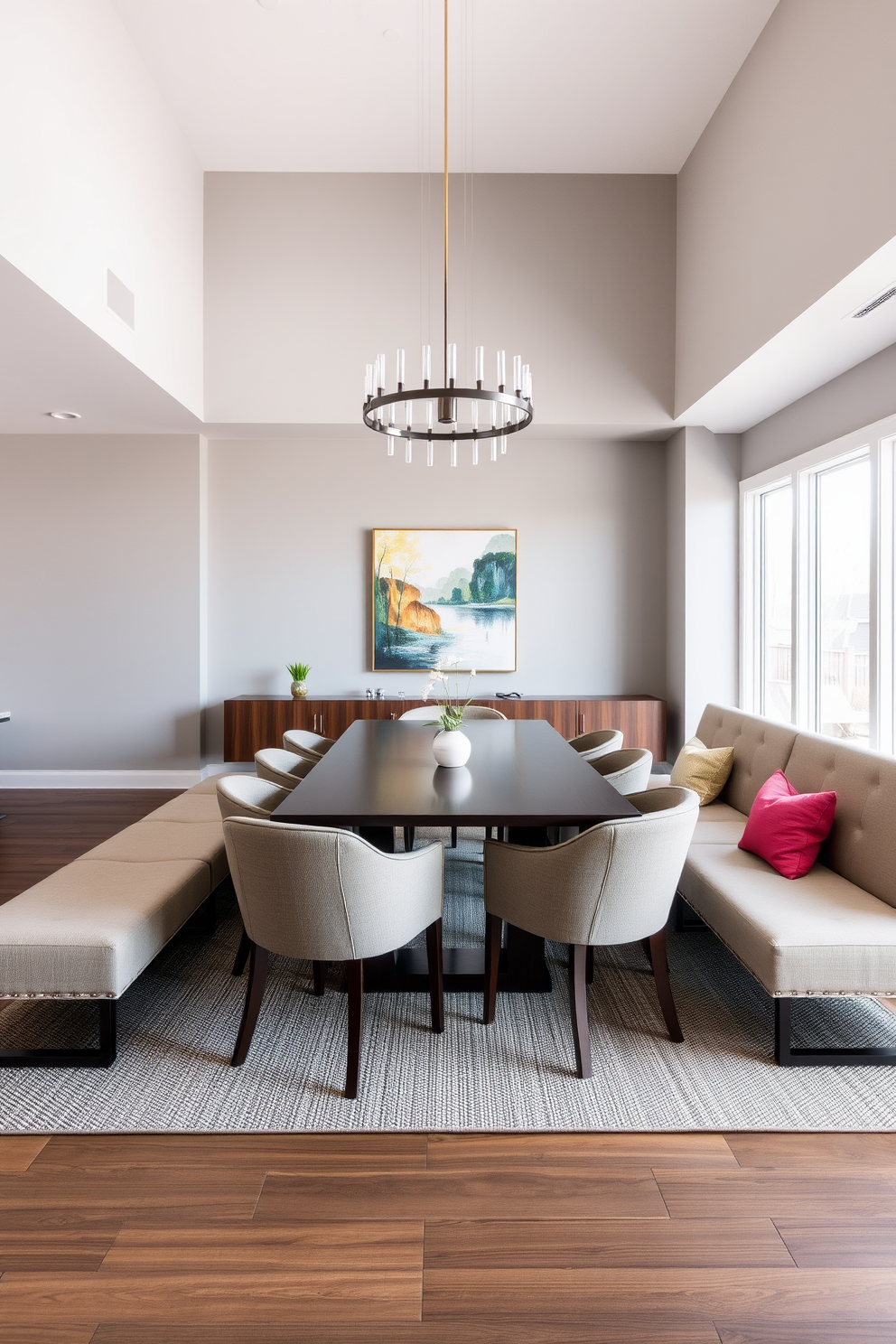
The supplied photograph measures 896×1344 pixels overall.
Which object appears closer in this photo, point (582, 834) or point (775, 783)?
point (582, 834)

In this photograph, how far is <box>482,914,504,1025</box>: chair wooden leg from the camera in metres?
2.43

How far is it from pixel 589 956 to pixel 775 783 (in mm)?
1004

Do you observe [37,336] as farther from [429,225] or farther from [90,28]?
[429,225]

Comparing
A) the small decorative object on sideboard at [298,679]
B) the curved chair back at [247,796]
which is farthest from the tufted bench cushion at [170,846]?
the small decorative object on sideboard at [298,679]

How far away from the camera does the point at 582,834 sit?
216cm

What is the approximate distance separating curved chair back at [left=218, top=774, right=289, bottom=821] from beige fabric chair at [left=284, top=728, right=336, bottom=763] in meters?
0.68

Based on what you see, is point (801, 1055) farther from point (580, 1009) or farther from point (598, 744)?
point (598, 744)

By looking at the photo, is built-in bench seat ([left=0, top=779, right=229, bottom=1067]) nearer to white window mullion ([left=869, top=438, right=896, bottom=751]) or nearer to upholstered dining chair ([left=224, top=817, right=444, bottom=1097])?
upholstered dining chair ([left=224, top=817, right=444, bottom=1097])

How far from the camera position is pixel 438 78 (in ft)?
14.5

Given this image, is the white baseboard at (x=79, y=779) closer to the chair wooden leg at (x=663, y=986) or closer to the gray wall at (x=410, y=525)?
the gray wall at (x=410, y=525)

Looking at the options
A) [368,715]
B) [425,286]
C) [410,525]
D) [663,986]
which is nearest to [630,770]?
[663,986]

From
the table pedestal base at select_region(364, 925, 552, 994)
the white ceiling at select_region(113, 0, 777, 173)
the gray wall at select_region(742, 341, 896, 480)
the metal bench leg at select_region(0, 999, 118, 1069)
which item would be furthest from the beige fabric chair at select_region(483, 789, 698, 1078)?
the white ceiling at select_region(113, 0, 777, 173)

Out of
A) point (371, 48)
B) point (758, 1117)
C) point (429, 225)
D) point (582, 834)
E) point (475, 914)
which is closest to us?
point (758, 1117)

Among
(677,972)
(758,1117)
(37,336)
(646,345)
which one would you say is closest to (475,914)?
(677,972)
